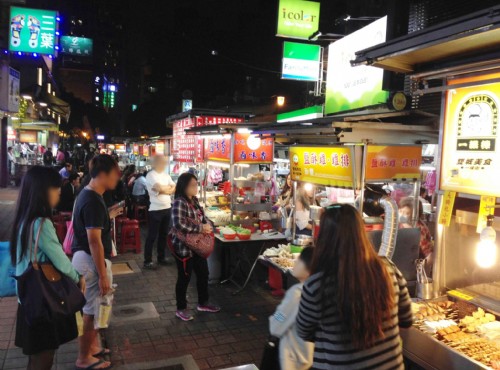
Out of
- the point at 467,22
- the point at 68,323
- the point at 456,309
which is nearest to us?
the point at 467,22

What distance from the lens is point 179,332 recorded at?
593 cm

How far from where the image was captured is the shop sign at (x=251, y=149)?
8.59 meters

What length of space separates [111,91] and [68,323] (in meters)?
101

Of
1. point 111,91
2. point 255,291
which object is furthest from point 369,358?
point 111,91

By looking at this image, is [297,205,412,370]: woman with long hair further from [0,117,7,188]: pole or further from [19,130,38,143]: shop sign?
[19,130,38,143]: shop sign

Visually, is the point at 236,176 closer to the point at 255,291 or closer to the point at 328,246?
the point at 255,291

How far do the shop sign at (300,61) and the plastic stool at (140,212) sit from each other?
21.3 feet

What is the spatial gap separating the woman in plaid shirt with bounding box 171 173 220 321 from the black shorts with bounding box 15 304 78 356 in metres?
2.60

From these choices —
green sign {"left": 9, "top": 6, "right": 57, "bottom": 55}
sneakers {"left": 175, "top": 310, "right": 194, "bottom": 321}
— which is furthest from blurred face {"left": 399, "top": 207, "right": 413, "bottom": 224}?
green sign {"left": 9, "top": 6, "right": 57, "bottom": 55}

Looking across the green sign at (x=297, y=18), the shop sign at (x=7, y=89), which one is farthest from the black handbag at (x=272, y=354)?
the shop sign at (x=7, y=89)

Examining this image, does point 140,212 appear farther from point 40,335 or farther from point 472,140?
point 472,140

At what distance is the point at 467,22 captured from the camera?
2.83m

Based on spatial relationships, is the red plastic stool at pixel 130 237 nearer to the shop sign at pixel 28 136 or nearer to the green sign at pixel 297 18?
the green sign at pixel 297 18

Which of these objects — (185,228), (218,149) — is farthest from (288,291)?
(218,149)
